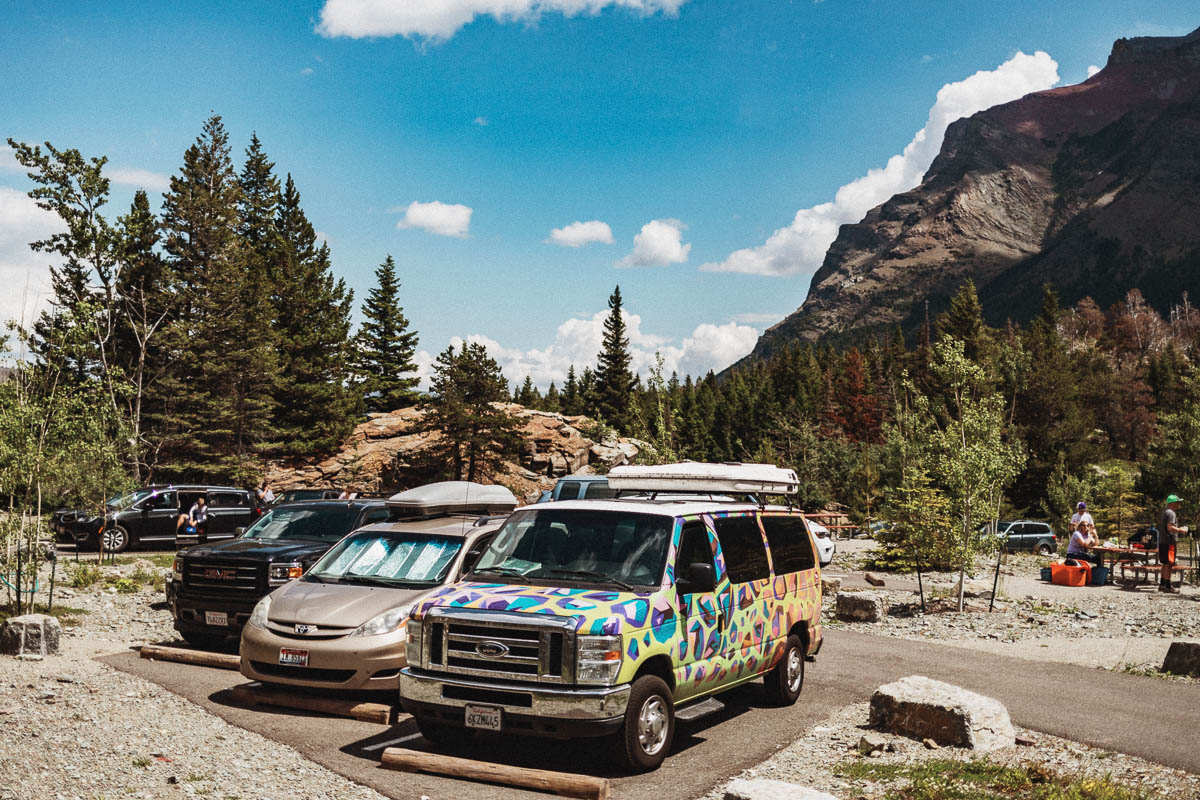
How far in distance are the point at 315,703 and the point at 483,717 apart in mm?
2745

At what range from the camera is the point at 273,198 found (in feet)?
207

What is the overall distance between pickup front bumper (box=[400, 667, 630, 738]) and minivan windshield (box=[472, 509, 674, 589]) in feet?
3.26

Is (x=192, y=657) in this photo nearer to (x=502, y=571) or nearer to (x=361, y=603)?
(x=361, y=603)

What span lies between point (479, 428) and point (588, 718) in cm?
3871

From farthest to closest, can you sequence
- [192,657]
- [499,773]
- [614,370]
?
1. [614,370]
2. [192,657]
3. [499,773]

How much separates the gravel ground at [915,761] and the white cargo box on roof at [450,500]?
5.19 meters

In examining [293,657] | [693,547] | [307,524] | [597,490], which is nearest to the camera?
[693,547]

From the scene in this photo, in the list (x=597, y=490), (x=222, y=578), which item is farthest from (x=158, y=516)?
(x=222, y=578)

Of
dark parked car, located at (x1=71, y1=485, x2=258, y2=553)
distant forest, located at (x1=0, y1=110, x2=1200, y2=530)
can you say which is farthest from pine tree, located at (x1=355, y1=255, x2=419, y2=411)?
dark parked car, located at (x1=71, y1=485, x2=258, y2=553)

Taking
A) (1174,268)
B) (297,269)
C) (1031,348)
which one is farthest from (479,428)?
(1174,268)

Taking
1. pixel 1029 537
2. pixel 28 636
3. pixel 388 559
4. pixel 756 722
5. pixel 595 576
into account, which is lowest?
pixel 1029 537

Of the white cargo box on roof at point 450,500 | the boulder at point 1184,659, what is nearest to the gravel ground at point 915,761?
the boulder at point 1184,659

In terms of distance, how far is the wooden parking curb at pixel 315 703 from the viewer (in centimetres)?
852

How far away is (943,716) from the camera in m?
8.20
